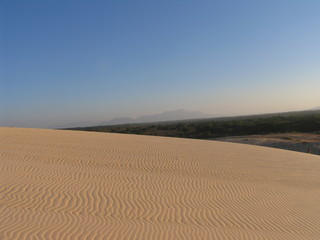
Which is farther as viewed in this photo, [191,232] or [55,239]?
[191,232]

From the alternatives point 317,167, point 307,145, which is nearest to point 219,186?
point 317,167

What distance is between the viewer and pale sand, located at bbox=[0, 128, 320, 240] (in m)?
5.00

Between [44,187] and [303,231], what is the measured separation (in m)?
6.69

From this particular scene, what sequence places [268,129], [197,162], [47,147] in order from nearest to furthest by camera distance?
[197,162]
[47,147]
[268,129]

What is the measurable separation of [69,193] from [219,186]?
5030 mm

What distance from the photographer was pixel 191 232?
513 centimetres

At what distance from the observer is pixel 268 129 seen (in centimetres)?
4400

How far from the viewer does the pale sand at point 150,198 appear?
5.00 m

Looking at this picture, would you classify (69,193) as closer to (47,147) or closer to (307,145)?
(47,147)

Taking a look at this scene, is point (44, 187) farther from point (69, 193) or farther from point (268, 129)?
point (268, 129)

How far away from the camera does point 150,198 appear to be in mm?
7152

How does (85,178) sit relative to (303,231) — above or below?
above

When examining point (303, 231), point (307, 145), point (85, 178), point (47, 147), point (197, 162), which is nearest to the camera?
point (303, 231)

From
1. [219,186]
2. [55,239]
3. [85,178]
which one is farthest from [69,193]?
[219,186]
